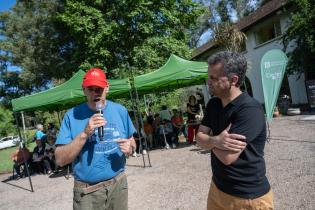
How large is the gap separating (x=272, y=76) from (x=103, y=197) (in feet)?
23.3

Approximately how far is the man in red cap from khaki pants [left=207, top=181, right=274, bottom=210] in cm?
80

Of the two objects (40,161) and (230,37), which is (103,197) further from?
(230,37)

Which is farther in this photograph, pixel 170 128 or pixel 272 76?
pixel 170 128

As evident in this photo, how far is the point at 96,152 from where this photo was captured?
280cm

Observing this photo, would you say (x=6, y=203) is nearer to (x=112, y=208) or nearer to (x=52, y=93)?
(x=52, y=93)

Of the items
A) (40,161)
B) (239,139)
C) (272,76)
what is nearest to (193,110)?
(272,76)

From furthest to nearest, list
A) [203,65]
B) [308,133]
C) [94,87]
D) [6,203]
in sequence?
[203,65] → [308,133] → [6,203] → [94,87]

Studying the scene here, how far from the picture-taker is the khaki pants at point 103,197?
110 inches

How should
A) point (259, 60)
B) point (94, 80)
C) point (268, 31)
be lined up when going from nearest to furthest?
point (94, 80)
point (268, 31)
point (259, 60)

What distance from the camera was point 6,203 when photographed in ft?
28.0

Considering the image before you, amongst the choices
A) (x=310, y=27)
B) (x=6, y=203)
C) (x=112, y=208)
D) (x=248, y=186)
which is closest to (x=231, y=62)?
(x=248, y=186)

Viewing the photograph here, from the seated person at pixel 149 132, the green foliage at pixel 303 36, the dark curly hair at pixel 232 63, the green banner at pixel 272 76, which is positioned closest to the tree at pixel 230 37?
the green foliage at pixel 303 36

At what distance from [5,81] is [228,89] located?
1594 inches

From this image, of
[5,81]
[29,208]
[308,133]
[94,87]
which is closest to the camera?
[94,87]
